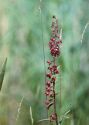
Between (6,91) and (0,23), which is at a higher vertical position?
(0,23)

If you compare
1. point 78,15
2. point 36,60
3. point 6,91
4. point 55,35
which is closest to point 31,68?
point 36,60

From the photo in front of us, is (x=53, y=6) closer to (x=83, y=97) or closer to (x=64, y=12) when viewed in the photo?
(x=64, y=12)

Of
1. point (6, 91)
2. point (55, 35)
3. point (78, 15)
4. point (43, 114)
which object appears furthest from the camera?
point (78, 15)

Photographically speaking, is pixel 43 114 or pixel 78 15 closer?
pixel 43 114

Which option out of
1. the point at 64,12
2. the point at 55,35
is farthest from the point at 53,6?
the point at 55,35

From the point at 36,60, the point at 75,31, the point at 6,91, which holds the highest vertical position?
the point at 75,31

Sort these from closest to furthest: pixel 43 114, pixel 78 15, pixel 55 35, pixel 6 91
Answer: pixel 55 35
pixel 43 114
pixel 6 91
pixel 78 15
